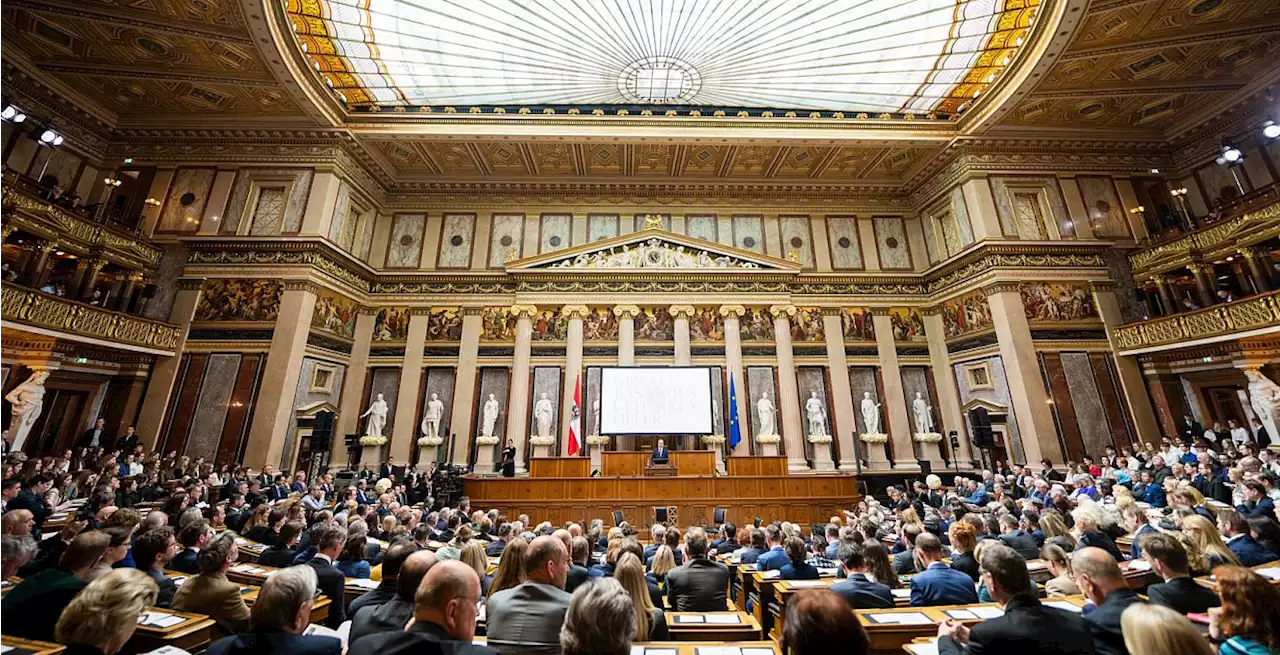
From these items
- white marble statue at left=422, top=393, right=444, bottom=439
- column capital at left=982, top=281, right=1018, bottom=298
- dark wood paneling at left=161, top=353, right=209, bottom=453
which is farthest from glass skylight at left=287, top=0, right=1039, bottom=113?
white marble statue at left=422, top=393, right=444, bottom=439

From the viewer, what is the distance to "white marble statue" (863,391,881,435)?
18.8 metres

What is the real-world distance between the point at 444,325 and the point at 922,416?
1861cm

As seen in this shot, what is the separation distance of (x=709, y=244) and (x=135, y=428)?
19.5 m

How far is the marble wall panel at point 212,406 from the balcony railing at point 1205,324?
28.3 metres

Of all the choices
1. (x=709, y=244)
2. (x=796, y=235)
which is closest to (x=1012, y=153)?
(x=796, y=235)

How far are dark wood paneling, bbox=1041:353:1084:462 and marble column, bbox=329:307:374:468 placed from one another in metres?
23.3

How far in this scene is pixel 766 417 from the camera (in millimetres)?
18609

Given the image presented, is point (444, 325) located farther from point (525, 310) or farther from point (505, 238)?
point (505, 238)

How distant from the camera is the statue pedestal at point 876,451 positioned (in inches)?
717

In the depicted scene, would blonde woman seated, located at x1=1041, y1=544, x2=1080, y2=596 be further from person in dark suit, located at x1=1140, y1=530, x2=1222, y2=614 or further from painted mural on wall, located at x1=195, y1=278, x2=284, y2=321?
painted mural on wall, located at x1=195, y1=278, x2=284, y2=321

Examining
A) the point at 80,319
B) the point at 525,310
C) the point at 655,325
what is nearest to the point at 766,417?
the point at 655,325

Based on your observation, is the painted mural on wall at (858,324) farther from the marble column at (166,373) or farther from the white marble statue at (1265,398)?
the marble column at (166,373)

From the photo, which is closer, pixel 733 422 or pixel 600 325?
pixel 733 422

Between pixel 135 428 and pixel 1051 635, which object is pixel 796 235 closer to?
pixel 1051 635
